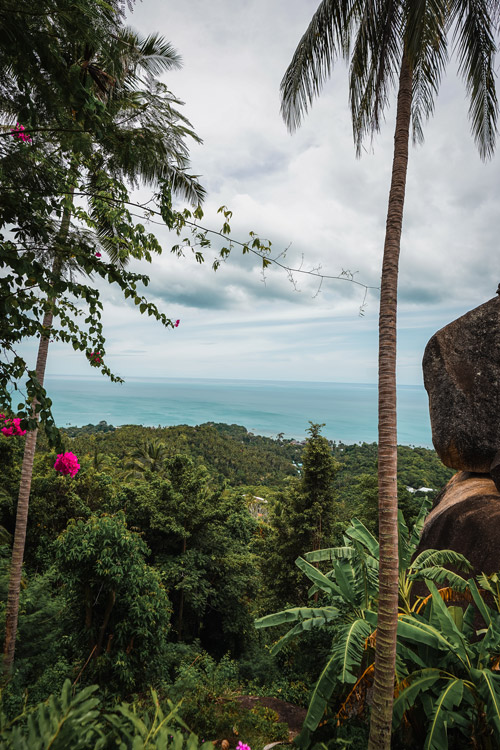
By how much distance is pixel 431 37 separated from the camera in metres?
3.24

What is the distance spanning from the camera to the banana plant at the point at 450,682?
3.54 m

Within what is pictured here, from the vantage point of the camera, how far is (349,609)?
4992mm

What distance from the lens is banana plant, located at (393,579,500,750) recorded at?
354 cm

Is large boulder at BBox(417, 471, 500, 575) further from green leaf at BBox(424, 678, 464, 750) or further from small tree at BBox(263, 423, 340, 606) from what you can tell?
small tree at BBox(263, 423, 340, 606)

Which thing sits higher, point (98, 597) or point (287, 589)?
point (98, 597)

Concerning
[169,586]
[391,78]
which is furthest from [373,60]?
[169,586]

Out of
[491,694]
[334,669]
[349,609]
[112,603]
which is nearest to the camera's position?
[491,694]

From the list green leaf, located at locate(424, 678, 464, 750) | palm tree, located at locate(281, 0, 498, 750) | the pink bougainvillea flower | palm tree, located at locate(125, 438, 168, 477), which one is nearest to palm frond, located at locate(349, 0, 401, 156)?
palm tree, located at locate(281, 0, 498, 750)

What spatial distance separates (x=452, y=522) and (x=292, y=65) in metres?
7.23

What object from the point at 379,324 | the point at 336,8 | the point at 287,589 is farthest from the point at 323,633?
the point at 336,8

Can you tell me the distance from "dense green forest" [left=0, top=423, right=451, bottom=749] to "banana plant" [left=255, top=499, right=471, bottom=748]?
1.21m

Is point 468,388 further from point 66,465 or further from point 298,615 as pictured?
point 66,465

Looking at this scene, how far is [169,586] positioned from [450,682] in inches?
269

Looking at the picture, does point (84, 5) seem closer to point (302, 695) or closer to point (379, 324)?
point (379, 324)
